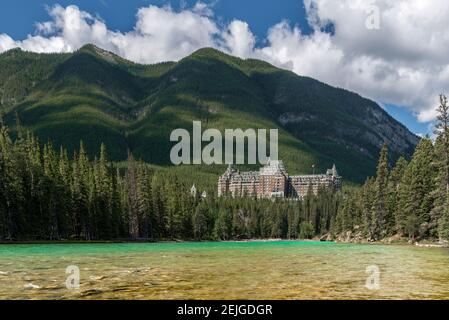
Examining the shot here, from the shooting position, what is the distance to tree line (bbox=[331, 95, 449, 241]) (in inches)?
2093

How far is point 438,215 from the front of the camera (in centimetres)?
5903

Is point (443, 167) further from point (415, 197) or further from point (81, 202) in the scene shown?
point (81, 202)

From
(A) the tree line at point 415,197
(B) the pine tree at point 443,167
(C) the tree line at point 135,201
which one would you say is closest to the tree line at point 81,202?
(C) the tree line at point 135,201

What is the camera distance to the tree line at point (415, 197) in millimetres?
53156

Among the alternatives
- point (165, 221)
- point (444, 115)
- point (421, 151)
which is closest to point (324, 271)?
point (444, 115)

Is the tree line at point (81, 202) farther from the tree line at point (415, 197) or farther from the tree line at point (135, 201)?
the tree line at point (415, 197)

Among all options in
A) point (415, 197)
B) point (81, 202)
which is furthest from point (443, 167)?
point (81, 202)

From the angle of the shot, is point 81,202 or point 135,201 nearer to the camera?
point 81,202

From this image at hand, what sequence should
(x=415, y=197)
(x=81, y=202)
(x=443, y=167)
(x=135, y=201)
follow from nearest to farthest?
(x=443, y=167) → (x=415, y=197) → (x=81, y=202) → (x=135, y=201)

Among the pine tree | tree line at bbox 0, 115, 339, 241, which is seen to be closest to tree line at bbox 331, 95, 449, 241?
the pine tree

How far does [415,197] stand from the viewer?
224ft

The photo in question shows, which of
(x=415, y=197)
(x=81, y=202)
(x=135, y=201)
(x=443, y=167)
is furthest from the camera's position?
(x=135, y=201)
